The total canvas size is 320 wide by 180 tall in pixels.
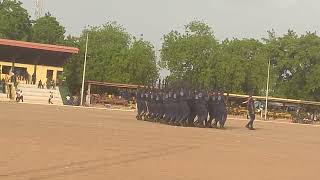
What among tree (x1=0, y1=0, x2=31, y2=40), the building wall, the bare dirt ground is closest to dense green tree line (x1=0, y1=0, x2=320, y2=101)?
tree (x1=0, y1=0, x2=31, y2=40)

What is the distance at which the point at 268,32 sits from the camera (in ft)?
265

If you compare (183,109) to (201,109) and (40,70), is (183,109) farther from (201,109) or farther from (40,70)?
(40,70)

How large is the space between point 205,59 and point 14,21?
27.0 metres

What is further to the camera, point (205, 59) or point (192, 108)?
point (205, 59)

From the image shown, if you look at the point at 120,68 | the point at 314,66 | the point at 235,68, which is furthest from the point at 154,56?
the point at 314,66

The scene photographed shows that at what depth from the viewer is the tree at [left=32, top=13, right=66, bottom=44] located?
7994cm

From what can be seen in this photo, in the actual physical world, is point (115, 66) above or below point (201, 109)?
above

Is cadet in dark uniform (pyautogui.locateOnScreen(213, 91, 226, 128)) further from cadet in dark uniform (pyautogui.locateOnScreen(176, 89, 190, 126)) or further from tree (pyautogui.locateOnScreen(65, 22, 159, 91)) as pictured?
tree (pyautogui.locateOnScreen(65, 22, 159, 91))

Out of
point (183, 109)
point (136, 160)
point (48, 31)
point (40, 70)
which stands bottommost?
point (136, 160)

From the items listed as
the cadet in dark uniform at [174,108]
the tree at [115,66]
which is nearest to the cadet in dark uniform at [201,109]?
the cadet in dark uniform at [174,108]

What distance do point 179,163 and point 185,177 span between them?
1.88 metres

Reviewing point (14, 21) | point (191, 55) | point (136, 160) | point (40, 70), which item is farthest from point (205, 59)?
point (136, 160)

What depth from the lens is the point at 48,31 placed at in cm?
8031

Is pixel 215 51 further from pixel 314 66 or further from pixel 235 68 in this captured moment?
pixel 314 66
